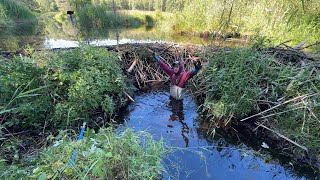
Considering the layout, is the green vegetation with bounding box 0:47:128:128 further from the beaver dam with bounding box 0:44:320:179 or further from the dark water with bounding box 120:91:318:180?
the dark water with bounding box 120:91:318:180

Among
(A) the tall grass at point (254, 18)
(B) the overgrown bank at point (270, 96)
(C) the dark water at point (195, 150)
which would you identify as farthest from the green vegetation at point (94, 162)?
(A) the tall grass at point (254, 18)

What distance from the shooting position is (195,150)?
3199 millimetres

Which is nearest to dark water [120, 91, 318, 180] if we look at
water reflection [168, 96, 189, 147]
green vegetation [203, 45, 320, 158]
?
water reflection [168, 96, 189, 147]

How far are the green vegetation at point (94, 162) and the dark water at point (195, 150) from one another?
0.56m

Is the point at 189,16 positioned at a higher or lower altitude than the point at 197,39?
higher

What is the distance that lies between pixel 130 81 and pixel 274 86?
3260 millimetres

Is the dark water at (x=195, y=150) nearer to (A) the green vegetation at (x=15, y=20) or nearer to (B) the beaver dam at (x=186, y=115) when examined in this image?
(B) the beaver dam at (x=186, y=115)

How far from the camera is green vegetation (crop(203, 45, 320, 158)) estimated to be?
3385 mm

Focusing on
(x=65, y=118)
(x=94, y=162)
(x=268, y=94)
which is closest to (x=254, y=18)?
(x=268, y=94)

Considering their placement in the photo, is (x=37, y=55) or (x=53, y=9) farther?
(x=53, y=9)

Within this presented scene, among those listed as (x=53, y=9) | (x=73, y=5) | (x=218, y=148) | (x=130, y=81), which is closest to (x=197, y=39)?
(x=130, y=81)

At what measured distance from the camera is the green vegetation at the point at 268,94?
3.38 m

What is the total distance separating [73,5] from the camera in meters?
→ 18.0

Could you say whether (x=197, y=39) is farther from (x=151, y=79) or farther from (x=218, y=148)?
(x=218, y=148)
